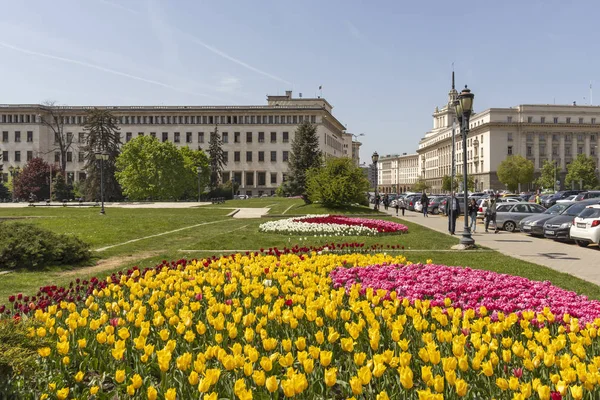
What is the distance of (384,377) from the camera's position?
3.90m

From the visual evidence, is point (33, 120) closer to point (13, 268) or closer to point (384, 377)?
point (13, 268)

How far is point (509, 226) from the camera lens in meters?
26.8

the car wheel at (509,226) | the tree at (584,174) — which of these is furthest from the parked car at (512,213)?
the tree at (584,174)

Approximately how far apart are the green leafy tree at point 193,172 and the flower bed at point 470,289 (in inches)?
2359

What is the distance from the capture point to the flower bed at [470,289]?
6.25 m

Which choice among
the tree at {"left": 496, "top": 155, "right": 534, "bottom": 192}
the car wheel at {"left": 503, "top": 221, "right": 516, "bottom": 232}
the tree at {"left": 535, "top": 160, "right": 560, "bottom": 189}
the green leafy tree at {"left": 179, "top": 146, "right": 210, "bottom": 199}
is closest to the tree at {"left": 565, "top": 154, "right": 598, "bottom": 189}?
the tree at {"left": 535, "top": 160, "right": 560, "bottom": 189}

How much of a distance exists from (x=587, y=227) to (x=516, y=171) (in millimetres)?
94325

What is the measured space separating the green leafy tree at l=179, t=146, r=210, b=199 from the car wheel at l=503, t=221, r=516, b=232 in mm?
46694

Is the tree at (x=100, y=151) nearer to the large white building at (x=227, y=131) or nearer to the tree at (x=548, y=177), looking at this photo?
the large white building at (x=227, y=131)

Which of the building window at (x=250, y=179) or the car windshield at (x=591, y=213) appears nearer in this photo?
the car windshield at (x=591, y=213)

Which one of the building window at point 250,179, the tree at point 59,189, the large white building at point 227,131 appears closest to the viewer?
the tree at point 59,189

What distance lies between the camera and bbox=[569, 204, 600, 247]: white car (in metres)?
18.2

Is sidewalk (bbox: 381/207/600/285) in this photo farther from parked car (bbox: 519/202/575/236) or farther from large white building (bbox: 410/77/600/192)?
large white building (bbox: 410/77/600/192)

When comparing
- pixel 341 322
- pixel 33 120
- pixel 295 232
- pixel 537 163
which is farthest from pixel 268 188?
pixel 341 322
